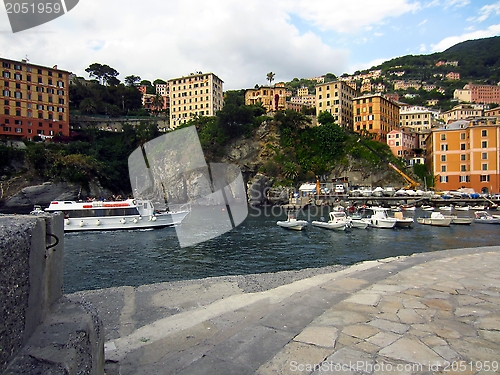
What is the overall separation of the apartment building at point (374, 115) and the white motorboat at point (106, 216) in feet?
193

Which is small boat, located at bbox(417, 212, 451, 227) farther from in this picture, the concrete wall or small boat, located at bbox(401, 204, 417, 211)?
the concrete wall

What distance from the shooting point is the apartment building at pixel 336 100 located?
264ft

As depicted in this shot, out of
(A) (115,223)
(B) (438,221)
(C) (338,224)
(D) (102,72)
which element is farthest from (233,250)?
(D) (102,72)

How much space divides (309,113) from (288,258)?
8175 cm

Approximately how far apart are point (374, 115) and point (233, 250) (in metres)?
66.0

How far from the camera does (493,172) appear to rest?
176 feet

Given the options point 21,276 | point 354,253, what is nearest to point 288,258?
point 354,253

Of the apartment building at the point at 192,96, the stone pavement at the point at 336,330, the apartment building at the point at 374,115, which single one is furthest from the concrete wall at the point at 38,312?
the apartment building at the point at 192,96

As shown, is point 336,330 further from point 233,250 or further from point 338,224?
point 338,224

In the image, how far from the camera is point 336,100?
80875mm

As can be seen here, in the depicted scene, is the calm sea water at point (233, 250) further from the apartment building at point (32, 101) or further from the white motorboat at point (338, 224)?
the apartment building at point (32, 101)

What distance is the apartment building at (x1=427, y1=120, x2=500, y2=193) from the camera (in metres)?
53.4

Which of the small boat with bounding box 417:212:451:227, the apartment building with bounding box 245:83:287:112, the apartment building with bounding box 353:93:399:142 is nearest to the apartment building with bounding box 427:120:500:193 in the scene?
the apartment building with bounding box 353:93:399:142

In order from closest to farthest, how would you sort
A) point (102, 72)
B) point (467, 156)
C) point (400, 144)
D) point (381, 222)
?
1. point (381, 222)
2. point (467, 156)
3. point (400, 144)
4. point (102, 72)
